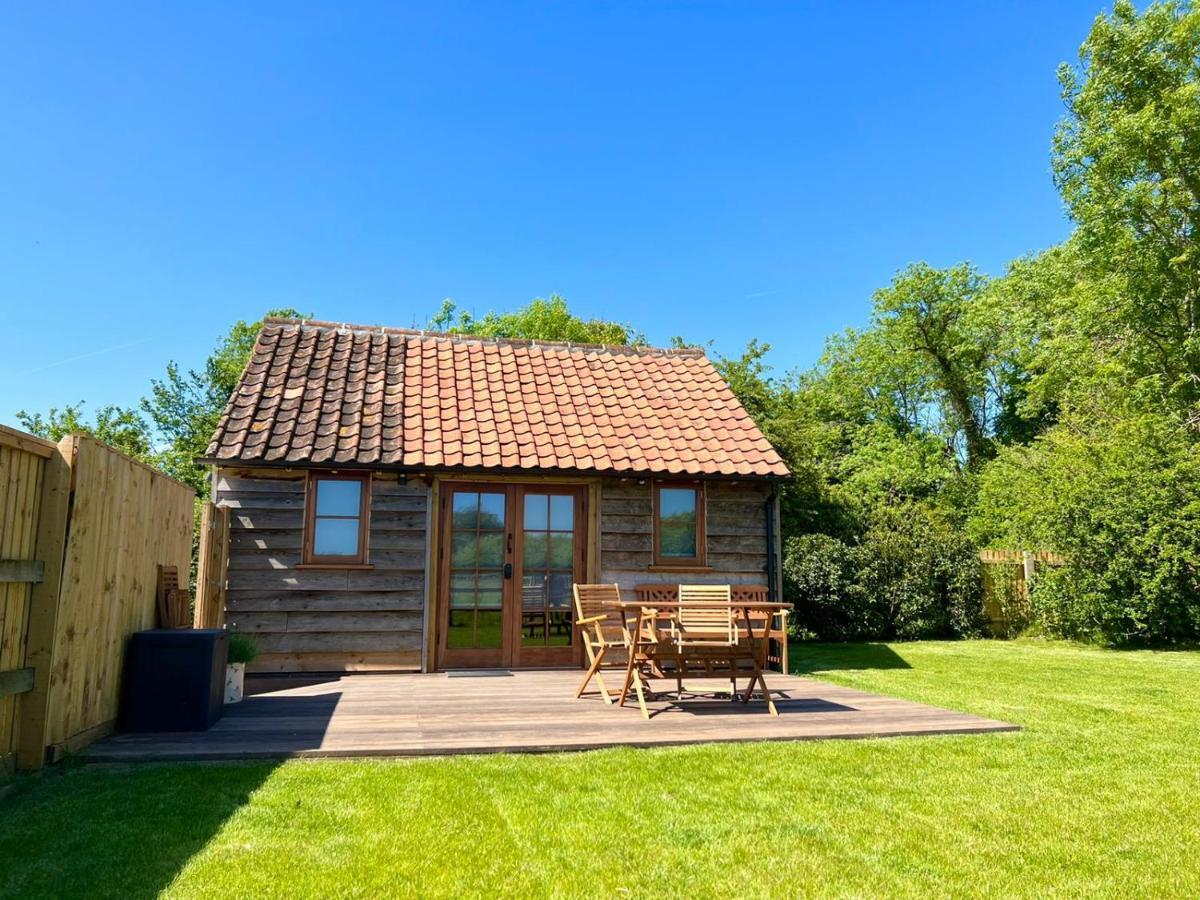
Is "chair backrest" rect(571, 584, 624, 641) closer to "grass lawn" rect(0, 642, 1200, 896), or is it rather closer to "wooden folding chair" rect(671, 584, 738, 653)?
"wooden folding chair" rect(671, 584, 738, 653)

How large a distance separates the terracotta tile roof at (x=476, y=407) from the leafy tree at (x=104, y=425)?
13.3 m

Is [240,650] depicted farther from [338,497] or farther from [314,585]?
[338,497]

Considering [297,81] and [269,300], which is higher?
[269,300]

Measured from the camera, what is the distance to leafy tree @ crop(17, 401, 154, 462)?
2142cm

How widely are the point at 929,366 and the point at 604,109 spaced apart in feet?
60.5

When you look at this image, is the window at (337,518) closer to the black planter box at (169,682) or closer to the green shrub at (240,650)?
the green shrub at (240,650)

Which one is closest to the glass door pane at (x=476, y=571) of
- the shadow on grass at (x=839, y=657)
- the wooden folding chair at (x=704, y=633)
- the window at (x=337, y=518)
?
the window at (x=337, y=518)

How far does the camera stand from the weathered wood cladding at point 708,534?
30.1 feet

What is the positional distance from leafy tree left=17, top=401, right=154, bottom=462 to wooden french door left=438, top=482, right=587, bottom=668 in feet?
50.8

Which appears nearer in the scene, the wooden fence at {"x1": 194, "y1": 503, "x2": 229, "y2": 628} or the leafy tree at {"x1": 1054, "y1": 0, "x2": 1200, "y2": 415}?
the wooden fence at {"x1": 194, "y1": 503, "x2": 229, "y2": 628}

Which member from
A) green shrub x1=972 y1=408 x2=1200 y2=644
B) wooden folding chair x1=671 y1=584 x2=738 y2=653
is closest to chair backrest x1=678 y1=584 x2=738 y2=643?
wooden folding chair x1=671 y1=584 x2=738 y2=653

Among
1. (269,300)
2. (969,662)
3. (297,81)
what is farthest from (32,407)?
(969,662)

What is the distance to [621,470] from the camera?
891cm

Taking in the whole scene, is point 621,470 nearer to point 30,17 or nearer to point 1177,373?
point 30,17
